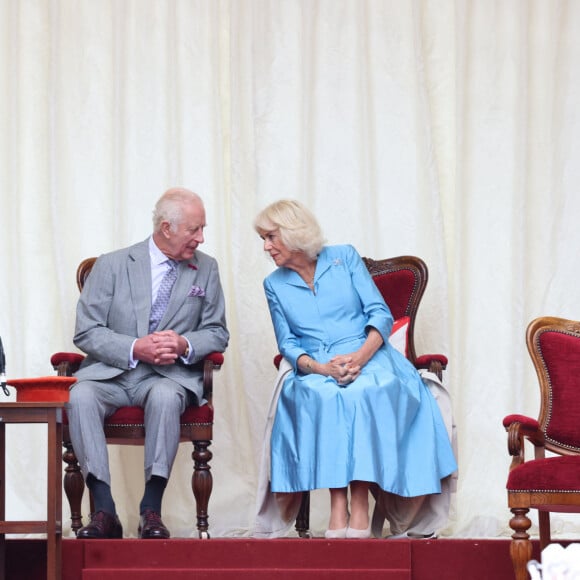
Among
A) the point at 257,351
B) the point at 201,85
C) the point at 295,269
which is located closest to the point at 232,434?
the point at 257,351

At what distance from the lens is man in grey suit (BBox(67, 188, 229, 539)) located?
3338 millimetres

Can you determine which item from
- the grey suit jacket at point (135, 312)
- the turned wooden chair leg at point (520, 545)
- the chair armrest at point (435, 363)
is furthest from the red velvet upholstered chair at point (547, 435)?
the grey suit jacket at point (135, 312)

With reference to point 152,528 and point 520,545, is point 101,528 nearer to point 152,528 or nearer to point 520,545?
point 152,528

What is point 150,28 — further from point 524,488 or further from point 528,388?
point 524,488

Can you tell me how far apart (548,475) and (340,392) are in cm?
81

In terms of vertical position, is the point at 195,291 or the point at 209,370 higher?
the point at 195,291

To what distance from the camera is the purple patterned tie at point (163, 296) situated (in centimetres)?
376

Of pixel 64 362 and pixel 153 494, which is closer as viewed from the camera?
pixel 153 494

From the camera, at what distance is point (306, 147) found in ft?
14.7

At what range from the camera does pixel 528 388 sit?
438 cm

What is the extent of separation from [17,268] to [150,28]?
1249 millimetres

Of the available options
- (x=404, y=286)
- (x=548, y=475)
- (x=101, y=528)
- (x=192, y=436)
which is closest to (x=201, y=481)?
(x=192, y=436)

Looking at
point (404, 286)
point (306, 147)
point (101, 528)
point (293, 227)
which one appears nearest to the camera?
point (101, 528)

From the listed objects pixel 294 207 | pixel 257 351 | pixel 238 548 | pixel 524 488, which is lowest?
pixel 238 548
